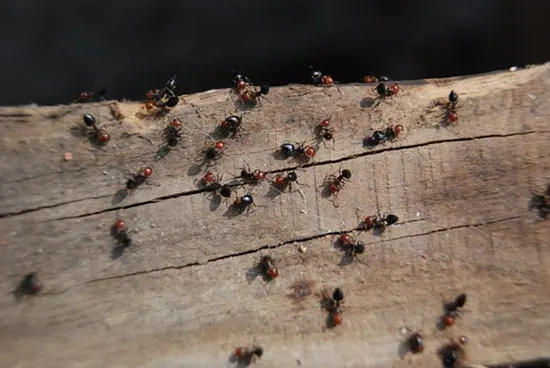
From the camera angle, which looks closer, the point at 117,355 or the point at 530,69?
the point at 117,355

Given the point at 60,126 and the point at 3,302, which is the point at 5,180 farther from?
the point at 3,302

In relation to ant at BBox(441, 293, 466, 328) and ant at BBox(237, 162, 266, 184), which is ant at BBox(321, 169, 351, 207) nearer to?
ant at BBox(237, 162, 266, 184)

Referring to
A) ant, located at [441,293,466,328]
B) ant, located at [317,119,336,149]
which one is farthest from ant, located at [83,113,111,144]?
ant, located at [441,293,466,328]

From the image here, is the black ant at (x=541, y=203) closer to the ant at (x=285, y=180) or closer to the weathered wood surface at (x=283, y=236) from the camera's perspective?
the weathered wood surface at (x=283, y=236)

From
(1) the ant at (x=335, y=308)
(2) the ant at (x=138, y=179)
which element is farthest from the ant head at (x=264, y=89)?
(1) the ant at (x=335, y=308)

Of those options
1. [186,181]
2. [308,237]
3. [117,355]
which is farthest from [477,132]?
[117,355]

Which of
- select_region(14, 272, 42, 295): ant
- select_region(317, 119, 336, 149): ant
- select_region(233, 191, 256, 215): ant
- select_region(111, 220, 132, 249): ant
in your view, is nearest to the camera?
select_region(14, 272, 42, 295): ant
